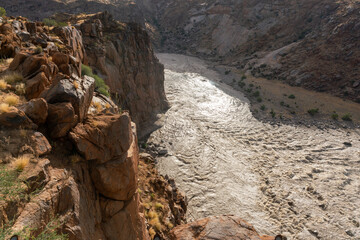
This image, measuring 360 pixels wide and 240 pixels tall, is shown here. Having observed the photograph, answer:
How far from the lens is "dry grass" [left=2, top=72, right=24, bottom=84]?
6.20 metres

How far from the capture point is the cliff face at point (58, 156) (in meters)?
4.15

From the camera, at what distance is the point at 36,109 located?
529cm

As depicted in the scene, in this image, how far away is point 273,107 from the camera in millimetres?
30703

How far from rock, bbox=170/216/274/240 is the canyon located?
1.9 inches

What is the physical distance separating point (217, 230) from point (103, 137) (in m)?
5.16

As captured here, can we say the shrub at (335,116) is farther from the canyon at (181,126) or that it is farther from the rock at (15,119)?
the rock at (15,119)

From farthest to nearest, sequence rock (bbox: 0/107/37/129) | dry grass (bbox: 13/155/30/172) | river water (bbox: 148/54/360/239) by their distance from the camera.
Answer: river water (bbox: 148/54/360/239) → rock (bbox: 0/107/37/129) → dry grass (bbox: 13/155/30/172)

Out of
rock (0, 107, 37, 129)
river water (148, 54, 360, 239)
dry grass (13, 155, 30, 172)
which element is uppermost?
rock (0, 107, 37, 129)

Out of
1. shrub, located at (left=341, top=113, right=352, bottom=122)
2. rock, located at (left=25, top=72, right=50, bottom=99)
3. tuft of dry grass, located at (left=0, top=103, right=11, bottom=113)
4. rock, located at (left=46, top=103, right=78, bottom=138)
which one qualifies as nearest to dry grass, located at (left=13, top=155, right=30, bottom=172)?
rock, located at (left=46, top=103, right=78, bottom=138)

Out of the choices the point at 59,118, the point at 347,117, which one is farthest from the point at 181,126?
the point at 347,117

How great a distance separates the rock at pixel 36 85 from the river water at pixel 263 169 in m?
11.6

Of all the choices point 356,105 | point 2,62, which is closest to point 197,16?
point 356,105

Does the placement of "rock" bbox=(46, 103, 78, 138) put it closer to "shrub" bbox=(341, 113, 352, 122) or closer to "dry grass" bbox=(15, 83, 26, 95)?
"dry grass" bbox=(15, 83, 26, 95)

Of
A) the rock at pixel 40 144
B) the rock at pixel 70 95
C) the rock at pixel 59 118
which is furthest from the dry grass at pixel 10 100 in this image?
the rock at pixel 40 144
